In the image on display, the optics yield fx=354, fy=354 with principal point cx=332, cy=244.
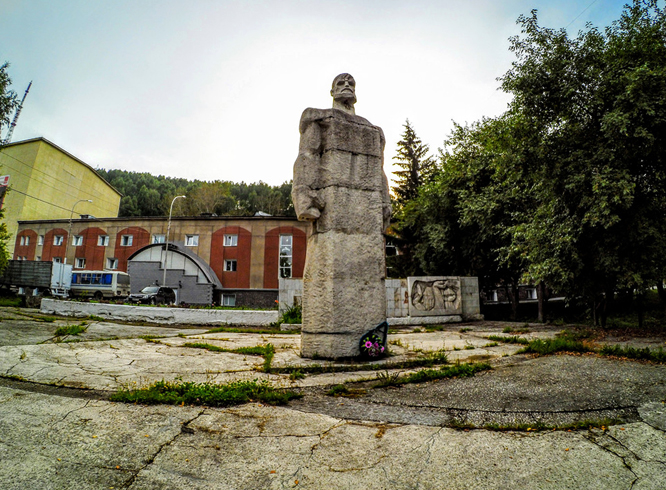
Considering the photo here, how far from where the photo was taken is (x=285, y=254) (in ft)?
94.1

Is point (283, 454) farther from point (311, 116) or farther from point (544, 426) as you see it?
point (311, 116)

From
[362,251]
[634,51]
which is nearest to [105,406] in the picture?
[362,251]

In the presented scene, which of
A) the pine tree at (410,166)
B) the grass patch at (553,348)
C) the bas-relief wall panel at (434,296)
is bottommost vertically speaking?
the grass patch at (553,348)

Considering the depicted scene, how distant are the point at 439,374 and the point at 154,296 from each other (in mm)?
23380

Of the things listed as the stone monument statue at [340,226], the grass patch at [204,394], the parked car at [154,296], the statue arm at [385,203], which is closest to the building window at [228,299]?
the parked car at [154,296]

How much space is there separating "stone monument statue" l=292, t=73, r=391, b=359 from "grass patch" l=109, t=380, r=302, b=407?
1678 mm

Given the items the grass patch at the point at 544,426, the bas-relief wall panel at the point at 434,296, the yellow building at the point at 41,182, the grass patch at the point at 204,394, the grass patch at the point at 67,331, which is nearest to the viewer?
the grass patch at the point at 544,426

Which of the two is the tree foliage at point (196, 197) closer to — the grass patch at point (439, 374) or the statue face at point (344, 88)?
Result: the statue face at point (344, 88)

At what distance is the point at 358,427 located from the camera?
237cm

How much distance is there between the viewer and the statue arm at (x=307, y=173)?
4863 millimetres

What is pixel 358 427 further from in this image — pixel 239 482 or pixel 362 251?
pixel 362 251

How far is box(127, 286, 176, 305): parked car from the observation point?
22.3 metres

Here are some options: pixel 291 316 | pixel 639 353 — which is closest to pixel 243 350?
pixel 639 353

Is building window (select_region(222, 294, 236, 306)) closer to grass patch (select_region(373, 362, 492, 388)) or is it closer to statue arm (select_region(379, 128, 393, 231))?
statue arm (select_region(379, 128, 393, 231))
